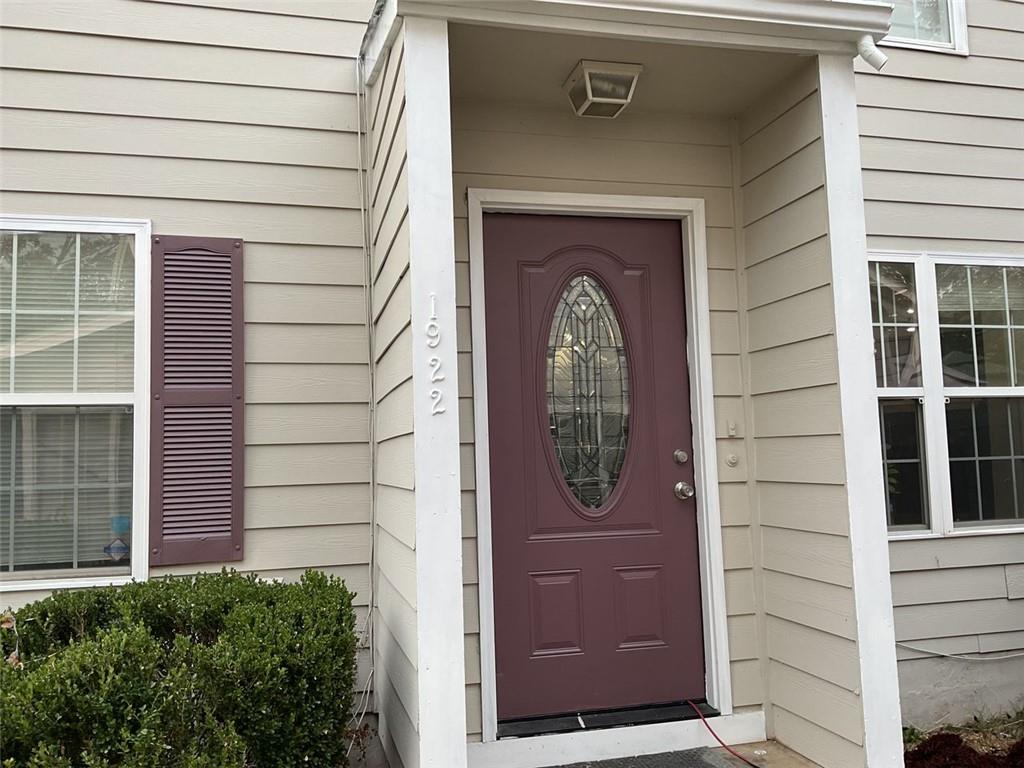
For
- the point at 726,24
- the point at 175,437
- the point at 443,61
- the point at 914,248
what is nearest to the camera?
the point at 443,61

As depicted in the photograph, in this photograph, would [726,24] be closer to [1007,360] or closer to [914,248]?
[914,248]

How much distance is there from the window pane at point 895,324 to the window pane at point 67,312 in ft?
11.1

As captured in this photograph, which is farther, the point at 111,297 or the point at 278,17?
the point at 278,17

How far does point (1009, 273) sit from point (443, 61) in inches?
129

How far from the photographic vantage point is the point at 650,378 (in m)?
3.25

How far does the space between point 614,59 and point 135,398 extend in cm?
224

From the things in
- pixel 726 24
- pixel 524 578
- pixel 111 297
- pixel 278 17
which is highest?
pixel 278 17

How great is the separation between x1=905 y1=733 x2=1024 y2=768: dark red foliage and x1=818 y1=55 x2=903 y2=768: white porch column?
766mm

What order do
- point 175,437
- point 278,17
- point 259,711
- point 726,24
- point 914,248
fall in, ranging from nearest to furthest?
point 259,711 < point 726,24 < point 175,437 < point 278,17 < point 914,248

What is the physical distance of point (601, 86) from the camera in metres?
2.88

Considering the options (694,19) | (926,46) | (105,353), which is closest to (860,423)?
(694,19)

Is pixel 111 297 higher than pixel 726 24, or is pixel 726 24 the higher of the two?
pixel 726 24

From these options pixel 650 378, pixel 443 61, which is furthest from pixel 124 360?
pixel 650 378

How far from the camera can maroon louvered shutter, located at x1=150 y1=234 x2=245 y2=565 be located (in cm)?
291
